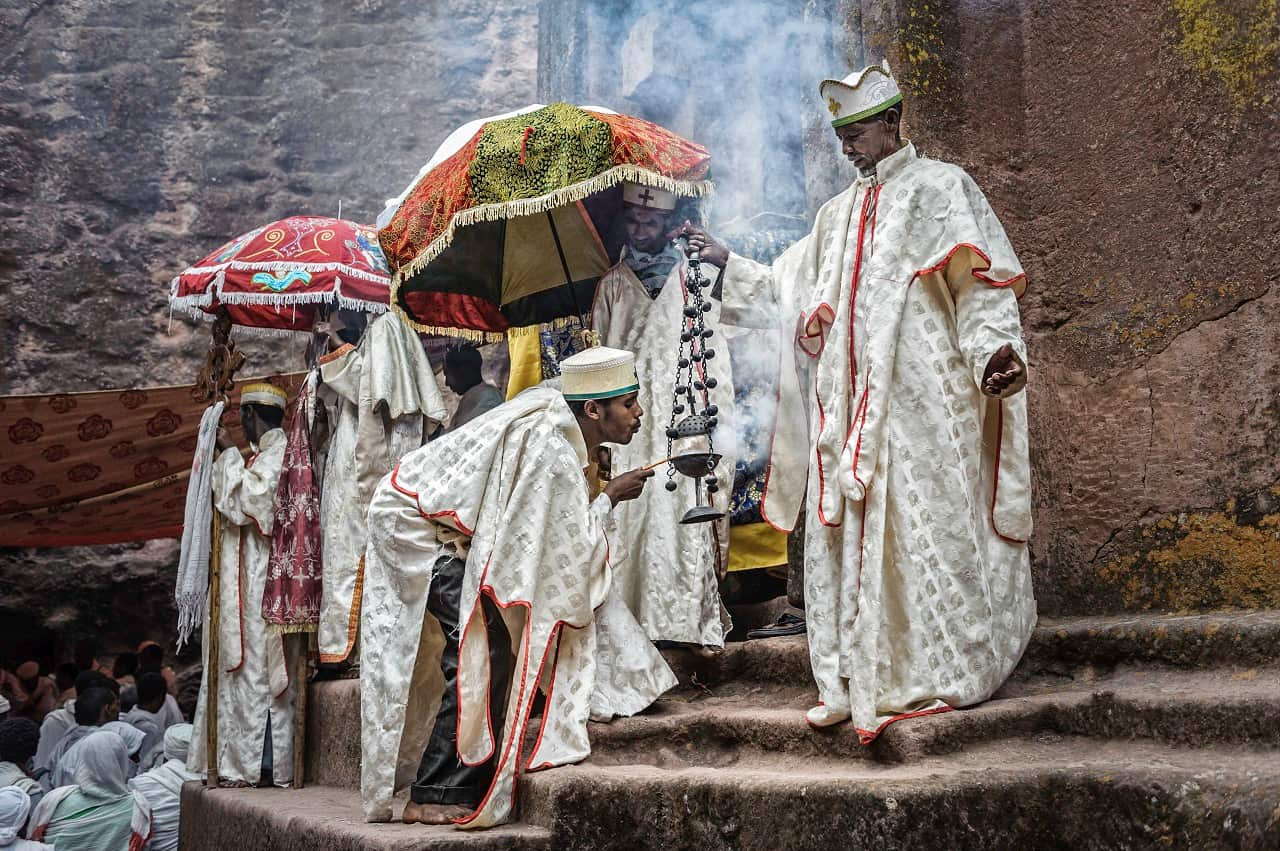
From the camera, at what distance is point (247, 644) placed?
22.3 ft

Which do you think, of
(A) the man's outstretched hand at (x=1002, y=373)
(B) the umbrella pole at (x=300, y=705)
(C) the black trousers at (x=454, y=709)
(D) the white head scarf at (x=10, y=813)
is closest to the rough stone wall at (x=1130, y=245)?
(A) the man's outstretched hand at (x=1002, y=373)

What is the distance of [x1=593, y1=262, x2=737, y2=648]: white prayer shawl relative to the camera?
5.18 metres

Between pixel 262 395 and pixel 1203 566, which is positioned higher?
pixel 262 395

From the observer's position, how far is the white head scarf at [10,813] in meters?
5.87

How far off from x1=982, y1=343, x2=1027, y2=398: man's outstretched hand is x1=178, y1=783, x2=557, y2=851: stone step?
1.92 meters

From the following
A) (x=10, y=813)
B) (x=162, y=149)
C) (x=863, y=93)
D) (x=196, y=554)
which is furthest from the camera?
(x=162, y=149)

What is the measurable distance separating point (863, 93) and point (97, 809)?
5411 millimetres

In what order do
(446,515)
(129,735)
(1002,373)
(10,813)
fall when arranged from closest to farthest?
1. (1002,373)
2. (446,515)
3. (10,813)
4. (129,735)

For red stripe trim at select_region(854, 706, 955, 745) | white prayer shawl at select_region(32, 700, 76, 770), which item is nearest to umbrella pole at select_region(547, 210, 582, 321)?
red stripe trim at select_region(854, 706, 955, 745)

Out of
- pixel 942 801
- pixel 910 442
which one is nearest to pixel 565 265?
pixel 910 442

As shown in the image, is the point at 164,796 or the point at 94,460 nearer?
the point at 164,796

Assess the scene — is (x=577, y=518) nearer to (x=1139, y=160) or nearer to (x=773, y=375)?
(x=773, y=375)

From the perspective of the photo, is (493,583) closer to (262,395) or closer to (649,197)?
(649,197)

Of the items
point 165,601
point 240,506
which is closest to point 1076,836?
point 240,506
